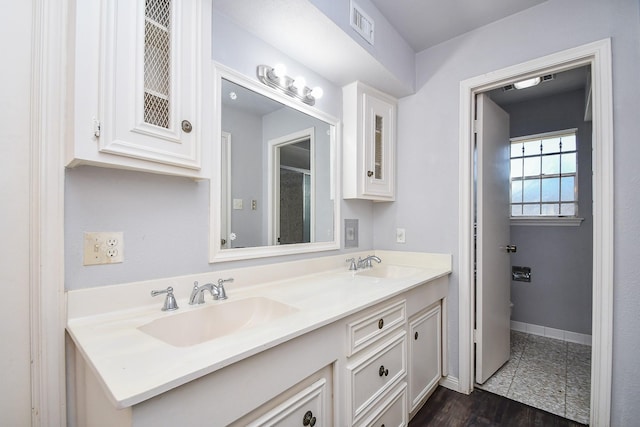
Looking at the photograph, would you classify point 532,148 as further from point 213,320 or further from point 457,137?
point 213,320

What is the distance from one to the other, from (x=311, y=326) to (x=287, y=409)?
259 millimetres

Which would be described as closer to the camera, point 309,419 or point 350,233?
point 309,419

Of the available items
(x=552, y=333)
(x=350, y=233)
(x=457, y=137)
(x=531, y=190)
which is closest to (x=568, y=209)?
(x=531, y=190)

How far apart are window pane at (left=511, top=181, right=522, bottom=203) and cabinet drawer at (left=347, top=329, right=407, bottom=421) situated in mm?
2485

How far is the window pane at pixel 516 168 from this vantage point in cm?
314

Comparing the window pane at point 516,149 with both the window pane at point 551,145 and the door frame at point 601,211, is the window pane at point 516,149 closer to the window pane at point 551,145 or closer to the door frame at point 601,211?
the window pane at point 551,145

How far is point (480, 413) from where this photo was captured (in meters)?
1.75

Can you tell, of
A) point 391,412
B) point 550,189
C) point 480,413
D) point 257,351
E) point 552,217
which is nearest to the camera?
point 257,351

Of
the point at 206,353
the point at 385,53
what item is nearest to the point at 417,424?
the point at 206,353

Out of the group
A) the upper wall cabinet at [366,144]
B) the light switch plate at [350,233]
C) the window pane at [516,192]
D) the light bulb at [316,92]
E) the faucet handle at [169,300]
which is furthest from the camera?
the window pane at [516,192]

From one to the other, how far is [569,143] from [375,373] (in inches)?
121

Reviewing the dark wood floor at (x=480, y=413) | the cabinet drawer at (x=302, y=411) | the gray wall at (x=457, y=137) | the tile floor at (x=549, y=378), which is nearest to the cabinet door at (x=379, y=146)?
the gray wall at (x=457, y=137)

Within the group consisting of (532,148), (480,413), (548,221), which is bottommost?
(480,413)

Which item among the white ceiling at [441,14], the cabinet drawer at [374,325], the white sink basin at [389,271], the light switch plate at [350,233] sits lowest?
the cabinet drawer at [374,325]
